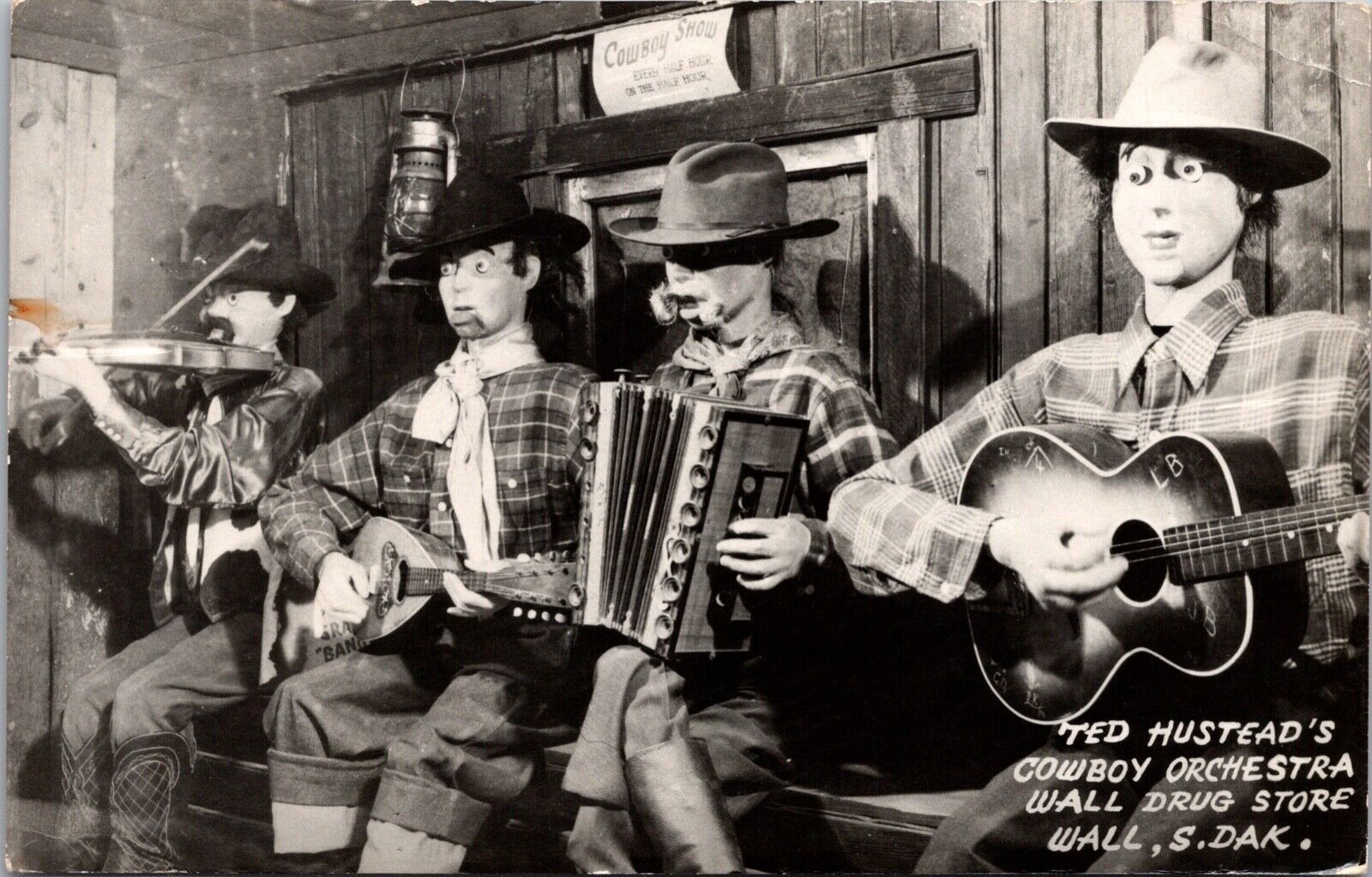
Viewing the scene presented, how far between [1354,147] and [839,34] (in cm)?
114

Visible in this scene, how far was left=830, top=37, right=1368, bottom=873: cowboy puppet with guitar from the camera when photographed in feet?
9.02

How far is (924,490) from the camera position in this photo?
2.97 meters

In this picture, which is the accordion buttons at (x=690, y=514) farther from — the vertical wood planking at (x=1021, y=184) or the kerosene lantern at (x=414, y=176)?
the kerosene lantern at (x=414, y=176)

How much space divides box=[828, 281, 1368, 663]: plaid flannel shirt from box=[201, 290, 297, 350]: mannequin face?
4.98 ft

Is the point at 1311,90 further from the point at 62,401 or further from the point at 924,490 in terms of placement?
the point at 62,401

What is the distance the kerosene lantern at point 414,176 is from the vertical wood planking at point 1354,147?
6.71ft

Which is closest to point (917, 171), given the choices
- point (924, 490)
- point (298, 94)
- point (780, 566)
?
point (924, 490)

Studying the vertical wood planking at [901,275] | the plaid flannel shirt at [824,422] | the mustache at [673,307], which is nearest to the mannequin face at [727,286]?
the mustache at [673,307]

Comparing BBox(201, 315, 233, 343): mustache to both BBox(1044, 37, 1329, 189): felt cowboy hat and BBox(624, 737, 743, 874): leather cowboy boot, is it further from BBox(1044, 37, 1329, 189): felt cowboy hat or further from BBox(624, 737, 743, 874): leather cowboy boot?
BBox(1044, 37, 1329, 189): felt cowboy hat

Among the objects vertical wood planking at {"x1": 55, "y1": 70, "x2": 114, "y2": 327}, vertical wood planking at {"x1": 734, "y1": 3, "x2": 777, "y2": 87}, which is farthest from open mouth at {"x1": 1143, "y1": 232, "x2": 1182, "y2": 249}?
vertical wood planking at {"x1": 55, "y1": 70, "x2": 114, "y2": 327}

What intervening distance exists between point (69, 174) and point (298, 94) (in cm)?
59

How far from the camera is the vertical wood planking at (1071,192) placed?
2998mm

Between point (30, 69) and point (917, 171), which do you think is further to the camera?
point (30, 69)

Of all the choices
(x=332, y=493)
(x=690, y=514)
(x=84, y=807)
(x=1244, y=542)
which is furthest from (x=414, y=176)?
(x=1244, y=542)
